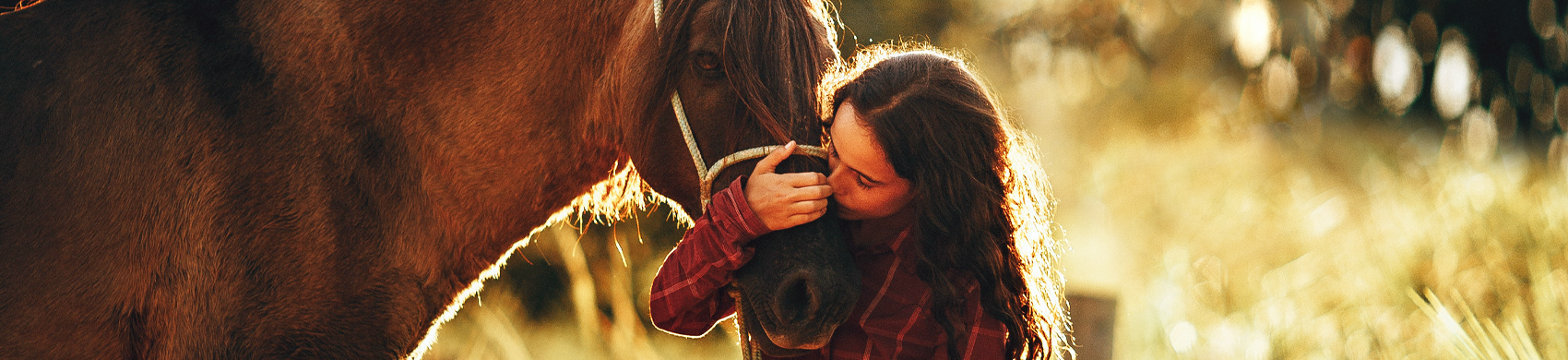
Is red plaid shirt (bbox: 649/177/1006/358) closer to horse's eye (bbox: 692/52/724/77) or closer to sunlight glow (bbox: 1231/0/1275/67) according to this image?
horse's eye (bbox: 692/52/724/77)

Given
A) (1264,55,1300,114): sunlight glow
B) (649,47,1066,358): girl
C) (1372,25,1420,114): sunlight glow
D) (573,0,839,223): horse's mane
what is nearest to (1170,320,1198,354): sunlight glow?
(649,47,1066,358): girl

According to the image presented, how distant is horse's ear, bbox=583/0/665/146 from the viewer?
1.78 metres

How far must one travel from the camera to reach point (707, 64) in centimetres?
175

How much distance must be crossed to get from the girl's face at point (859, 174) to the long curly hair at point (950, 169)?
19mm

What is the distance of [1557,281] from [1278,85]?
140 inches

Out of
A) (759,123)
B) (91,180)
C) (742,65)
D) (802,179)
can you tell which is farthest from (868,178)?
(91,180)

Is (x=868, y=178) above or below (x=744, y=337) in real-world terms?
above

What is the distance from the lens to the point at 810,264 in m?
1.48

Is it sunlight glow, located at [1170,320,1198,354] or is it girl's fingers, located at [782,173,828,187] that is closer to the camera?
girl's fingers, located at [782,173,828,187]

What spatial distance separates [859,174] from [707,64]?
42 centimetres

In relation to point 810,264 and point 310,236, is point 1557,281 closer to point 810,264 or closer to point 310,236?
point 810,264

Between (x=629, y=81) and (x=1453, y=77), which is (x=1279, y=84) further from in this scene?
(x=629, y=81)

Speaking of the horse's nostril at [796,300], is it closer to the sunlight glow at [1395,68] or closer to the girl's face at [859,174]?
the girl's face at [859,174]

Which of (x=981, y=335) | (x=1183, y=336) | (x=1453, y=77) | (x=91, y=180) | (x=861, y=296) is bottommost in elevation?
(x=1453, y=77)
